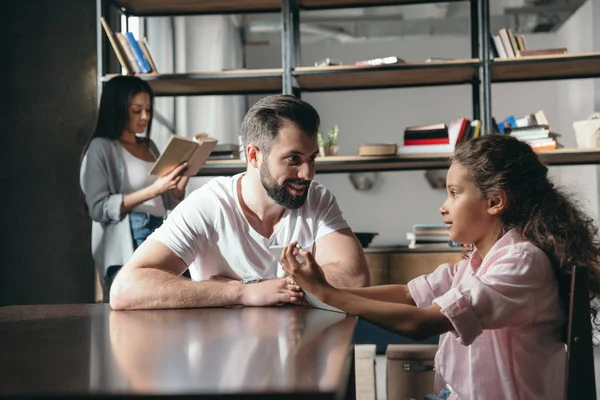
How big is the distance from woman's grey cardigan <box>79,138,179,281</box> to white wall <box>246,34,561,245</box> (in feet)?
16.3

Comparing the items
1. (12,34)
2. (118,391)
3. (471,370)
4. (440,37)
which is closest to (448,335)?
(471,370)

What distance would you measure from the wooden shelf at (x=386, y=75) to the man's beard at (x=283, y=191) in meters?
1.63

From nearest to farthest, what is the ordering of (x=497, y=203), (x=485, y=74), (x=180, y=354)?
(x=180, y=354) < (x=497, y=203) < (x=485, y=74)

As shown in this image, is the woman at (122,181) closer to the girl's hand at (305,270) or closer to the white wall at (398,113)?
the girl's hand at (305,270)

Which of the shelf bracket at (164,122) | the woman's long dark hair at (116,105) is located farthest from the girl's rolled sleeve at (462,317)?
the shelf bracket at (164,122)

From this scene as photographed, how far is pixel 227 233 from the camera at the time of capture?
1928mm

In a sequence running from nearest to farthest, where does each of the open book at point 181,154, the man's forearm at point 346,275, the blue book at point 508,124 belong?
the man's forearm at point 346,275 → the open book at point 181,154 → the blue book at point 508,124

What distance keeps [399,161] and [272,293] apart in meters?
2.03

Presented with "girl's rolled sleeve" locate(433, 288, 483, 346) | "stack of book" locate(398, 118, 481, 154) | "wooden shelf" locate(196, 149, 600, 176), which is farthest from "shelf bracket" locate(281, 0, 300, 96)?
"girl's rolled sleeve" locate(433, 288, 483, 346)

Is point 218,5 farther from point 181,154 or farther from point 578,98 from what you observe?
point 578,98

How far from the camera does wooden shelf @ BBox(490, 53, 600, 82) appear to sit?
3.46 metres

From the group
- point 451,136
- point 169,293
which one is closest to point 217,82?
point 451,136

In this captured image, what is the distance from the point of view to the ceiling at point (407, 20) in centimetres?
711

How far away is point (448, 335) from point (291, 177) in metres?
0.65
